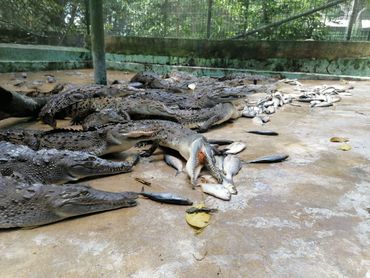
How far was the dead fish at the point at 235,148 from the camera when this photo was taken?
3326 mm

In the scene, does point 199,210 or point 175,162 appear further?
point 175,162

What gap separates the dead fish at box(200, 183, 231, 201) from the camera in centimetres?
235

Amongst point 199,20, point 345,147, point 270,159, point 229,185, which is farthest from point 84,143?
point 199,20

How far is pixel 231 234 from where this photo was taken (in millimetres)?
1920

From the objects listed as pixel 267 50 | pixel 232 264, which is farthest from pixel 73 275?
pixel 267 50

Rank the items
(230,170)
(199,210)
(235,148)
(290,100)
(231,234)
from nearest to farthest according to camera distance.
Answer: (231,234) < (199,210) < (230,170) < (235,148) < (290,100)

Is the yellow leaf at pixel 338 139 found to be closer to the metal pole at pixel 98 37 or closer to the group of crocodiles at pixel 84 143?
the group of crocodiles at pixel 84 143

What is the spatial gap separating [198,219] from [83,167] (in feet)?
3.78

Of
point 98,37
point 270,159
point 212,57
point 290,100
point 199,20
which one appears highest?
point 199,20

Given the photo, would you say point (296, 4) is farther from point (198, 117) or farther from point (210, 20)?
point (198, 117)

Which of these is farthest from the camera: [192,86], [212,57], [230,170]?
[212,57]

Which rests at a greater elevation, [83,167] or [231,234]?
[83,167]

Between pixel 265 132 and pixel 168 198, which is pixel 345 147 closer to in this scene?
pixel 265 132

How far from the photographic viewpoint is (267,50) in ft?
31.0
